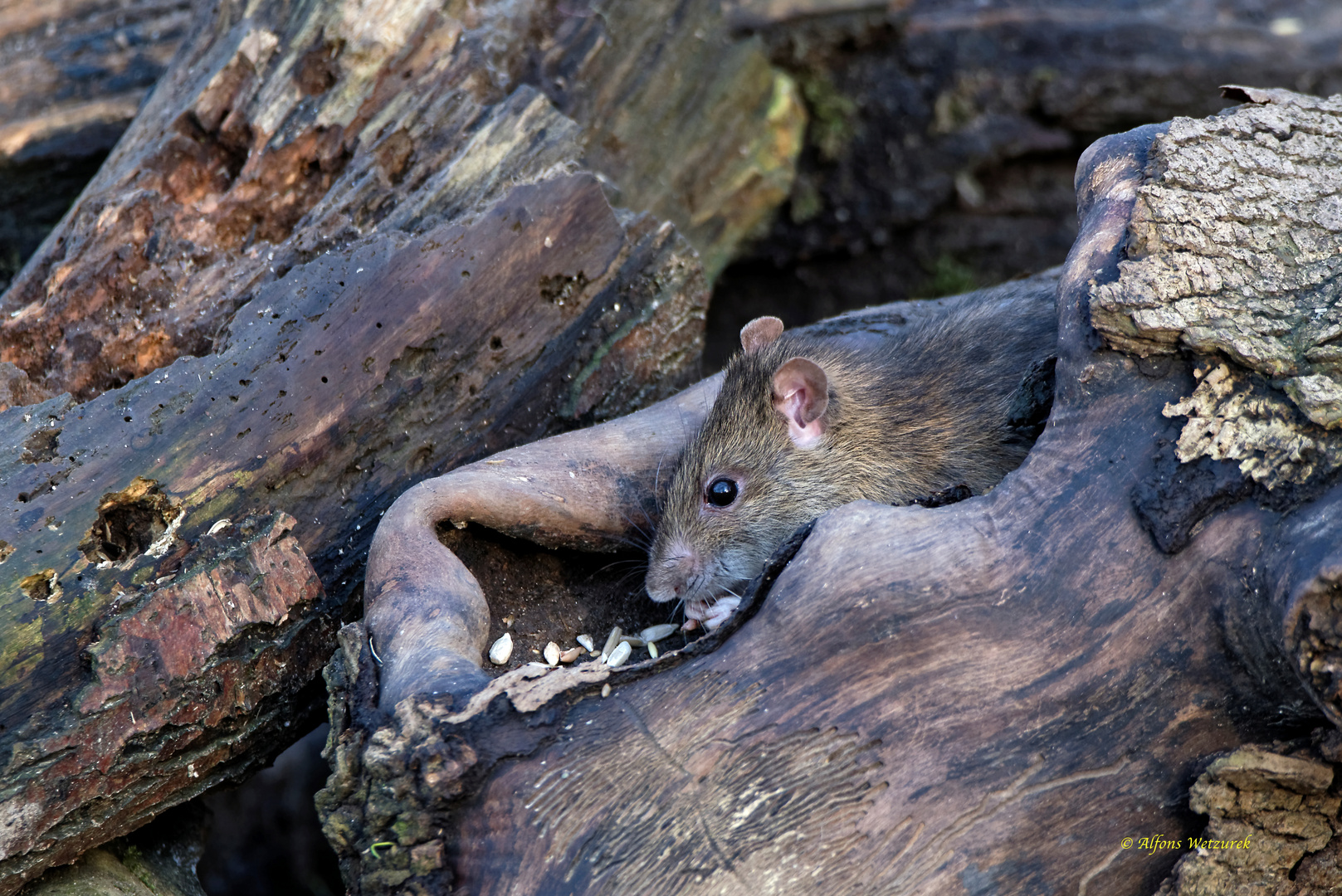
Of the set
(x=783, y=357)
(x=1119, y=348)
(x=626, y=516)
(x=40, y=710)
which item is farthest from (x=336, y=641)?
(x=1119, y=348)

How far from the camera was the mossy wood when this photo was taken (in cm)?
343

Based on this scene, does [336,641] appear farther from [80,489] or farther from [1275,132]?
[1275,132]

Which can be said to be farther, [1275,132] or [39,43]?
[39,43]

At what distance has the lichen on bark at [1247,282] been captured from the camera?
294 centimetres

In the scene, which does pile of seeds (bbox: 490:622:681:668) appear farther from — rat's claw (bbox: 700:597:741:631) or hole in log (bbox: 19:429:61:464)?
hole in log (bbox: 19:429:61:464)

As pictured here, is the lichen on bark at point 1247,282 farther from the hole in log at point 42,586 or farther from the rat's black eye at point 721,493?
the hole in log at point 42,586

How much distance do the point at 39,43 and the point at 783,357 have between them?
4.95 meters

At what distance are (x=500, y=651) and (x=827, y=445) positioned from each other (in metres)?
1.67

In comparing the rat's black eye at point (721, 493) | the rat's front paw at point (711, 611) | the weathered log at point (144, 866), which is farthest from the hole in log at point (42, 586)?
the rat's black eye at point (721, 493)

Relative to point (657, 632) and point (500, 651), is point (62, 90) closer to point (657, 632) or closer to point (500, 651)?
point (500, 651)

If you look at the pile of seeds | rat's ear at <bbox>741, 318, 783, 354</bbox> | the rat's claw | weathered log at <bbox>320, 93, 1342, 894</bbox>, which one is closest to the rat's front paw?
the rat's claw

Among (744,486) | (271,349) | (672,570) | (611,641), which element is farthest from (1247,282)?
(271,349)

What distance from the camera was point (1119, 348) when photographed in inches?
126

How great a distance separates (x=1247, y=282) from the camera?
319 cm
